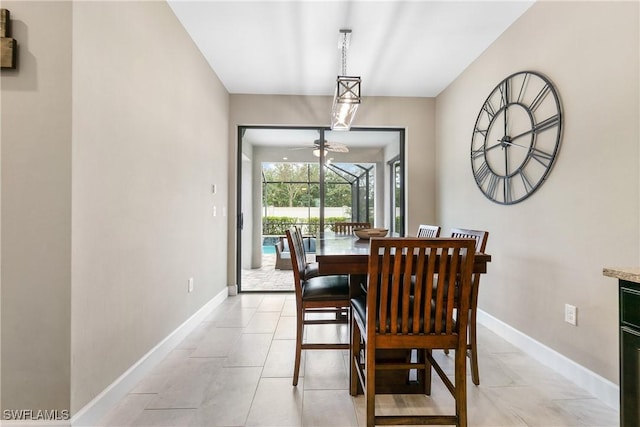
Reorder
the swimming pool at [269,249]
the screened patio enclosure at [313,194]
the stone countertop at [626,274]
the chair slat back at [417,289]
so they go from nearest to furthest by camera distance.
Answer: the stone countertop at [626,274] < the chair slat back at [417,289] < the screened patio enclosure at [313,194] < the swimming pool at [269,249]

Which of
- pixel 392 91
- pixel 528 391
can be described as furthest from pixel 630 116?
pixel 392 91

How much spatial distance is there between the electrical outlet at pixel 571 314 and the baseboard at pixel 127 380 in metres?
2.78

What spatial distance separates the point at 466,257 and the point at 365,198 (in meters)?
3.37

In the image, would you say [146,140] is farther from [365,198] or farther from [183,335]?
[365,198]

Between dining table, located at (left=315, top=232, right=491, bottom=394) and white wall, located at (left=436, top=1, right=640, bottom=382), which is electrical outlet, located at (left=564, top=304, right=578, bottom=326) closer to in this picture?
white wall, located at (left=436, top=1, right=640, bottom=382)

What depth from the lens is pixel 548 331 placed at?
2.18 m

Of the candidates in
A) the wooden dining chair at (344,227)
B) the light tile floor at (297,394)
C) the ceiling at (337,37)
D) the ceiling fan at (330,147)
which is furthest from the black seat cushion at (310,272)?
the ceiling fan at (330,147)

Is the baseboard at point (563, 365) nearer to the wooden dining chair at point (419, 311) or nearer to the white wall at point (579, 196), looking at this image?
the white wall at point (579, 196)

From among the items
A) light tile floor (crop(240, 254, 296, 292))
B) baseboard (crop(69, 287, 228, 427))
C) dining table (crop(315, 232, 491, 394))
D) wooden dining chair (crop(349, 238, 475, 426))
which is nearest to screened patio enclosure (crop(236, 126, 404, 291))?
light tile floor (crop(240, 254, 296, 292))

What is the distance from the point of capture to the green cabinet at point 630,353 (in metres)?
0.99

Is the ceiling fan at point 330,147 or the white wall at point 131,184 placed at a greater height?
the ceiling fan at point 330,147

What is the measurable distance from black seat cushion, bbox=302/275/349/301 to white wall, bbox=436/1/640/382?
1458 mm

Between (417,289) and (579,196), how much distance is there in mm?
1389

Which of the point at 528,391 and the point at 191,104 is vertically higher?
the point at 191,104
